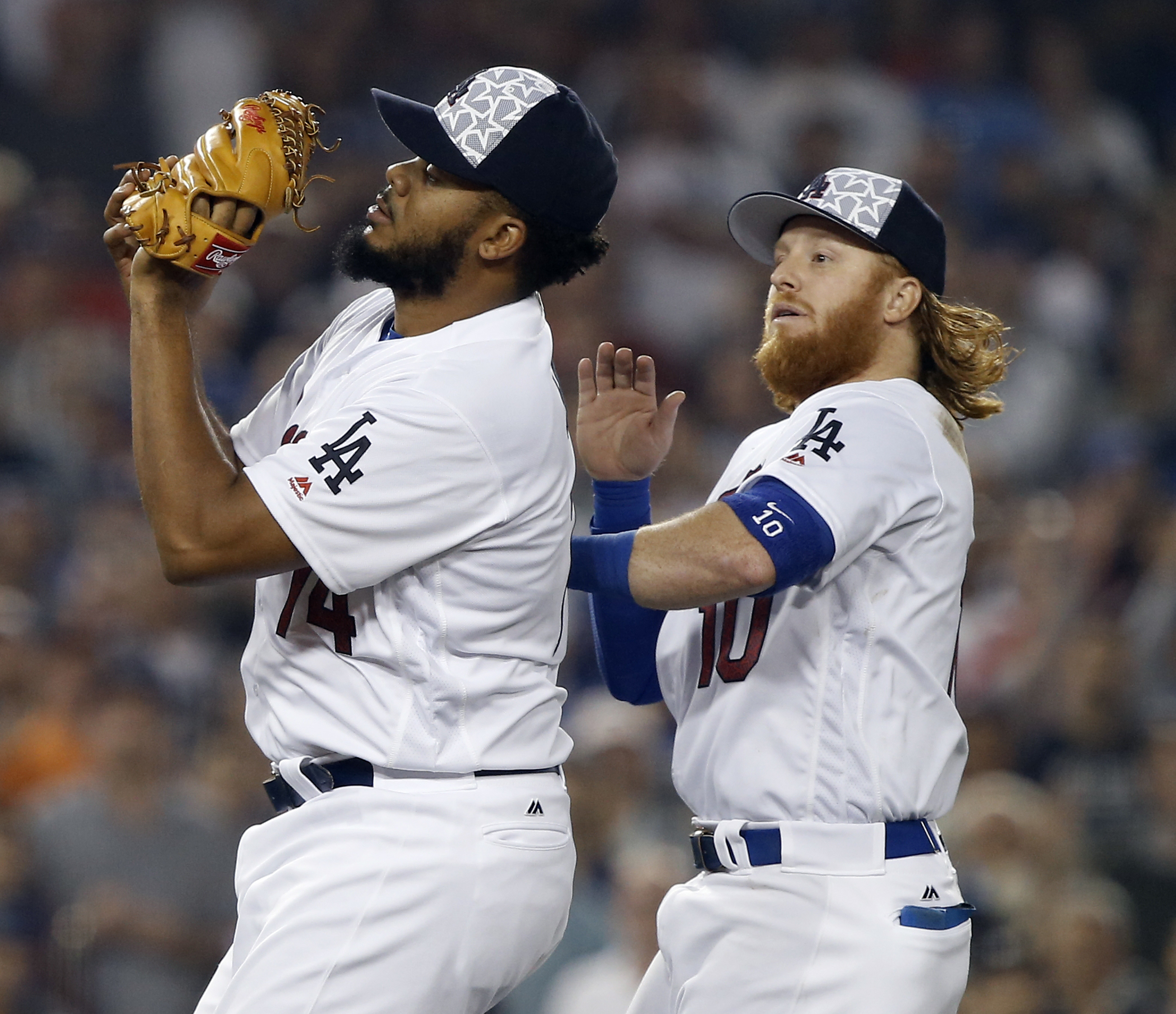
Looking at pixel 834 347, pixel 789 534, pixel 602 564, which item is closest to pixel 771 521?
Result: pixel 789 534

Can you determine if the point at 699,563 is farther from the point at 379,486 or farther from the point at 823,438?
the point at 379,486

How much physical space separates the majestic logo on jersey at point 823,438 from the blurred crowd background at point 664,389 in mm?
1899

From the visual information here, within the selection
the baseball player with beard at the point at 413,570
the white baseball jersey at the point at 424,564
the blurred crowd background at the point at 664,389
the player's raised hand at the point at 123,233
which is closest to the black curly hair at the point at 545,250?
the baseball player with beard at the point at 413,570

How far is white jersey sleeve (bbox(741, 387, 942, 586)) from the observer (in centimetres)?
244

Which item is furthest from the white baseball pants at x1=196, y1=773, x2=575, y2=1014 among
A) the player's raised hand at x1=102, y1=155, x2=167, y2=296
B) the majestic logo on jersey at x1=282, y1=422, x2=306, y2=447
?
the player's raised hand at x1=102, y1=155, x2=167, y2=296

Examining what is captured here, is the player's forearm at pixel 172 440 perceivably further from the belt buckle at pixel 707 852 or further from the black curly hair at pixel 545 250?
the belt buckle at pixel 707 852

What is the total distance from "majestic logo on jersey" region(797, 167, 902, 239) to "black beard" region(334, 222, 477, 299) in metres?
0.73

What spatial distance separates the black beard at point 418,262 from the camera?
2.40m

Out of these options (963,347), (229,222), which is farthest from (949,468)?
(229,222)

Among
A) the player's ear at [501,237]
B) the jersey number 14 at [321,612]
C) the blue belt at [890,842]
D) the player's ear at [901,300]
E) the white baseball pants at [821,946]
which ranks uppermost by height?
the player's ear at [501,237]

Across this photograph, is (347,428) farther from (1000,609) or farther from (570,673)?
(1000,609)

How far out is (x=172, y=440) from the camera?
2.14 m

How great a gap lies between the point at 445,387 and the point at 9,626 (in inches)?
138

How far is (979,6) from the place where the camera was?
8195 mm
